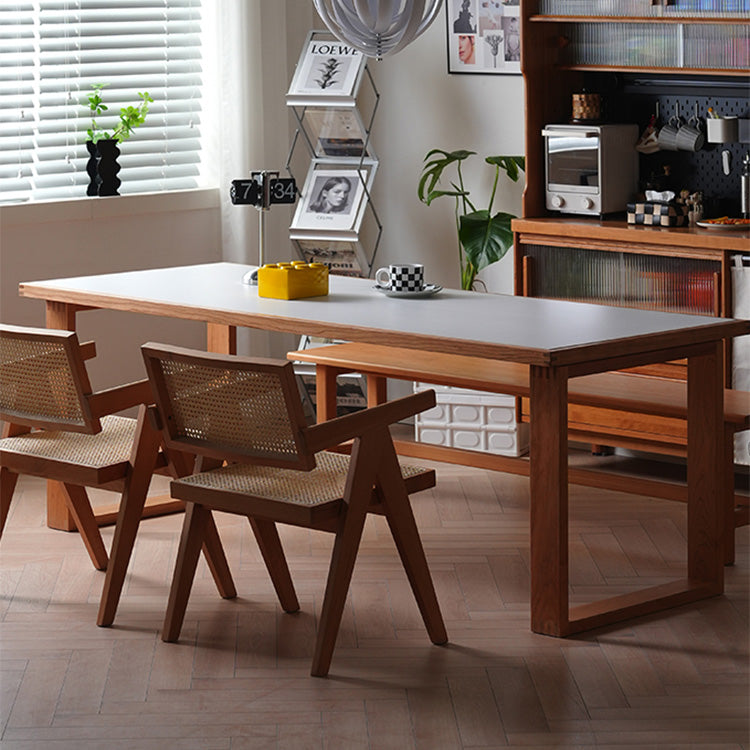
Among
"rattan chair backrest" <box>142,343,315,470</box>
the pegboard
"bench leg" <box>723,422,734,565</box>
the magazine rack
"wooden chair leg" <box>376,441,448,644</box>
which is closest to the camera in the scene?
"rattan chair backrest" <box>142,343,315,470</box>

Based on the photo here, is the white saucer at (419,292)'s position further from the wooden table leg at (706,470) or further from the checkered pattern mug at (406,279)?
the wooden table leg at (706,470)

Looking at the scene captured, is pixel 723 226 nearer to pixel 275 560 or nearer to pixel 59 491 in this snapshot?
pixel 275 560

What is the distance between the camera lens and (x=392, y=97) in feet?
21.7

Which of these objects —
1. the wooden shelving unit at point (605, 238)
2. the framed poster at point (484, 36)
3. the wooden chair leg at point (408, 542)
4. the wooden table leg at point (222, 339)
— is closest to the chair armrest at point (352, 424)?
the wooden chair leg at point (408, 542)

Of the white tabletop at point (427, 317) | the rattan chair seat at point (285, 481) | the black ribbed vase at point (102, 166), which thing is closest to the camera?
the rattan chair seat at point (285, 481)

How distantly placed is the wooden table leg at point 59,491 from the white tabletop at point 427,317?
8 centimetres

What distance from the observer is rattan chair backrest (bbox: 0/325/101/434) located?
4.06m

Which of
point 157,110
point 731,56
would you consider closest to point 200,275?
point 157,110

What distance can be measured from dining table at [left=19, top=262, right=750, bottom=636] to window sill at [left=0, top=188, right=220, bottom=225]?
107 centimetres

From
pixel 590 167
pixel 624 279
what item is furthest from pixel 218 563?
pixel 590 167

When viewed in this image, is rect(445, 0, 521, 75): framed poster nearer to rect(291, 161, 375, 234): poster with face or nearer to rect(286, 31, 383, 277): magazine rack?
rect(286, 31, 383, 277): magazine rack

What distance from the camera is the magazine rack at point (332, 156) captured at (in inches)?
251

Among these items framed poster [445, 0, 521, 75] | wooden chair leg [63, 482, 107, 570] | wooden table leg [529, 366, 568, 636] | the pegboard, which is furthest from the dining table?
framed poster [445, 0, 521, 75]

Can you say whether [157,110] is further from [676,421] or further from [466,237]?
[676,421]
